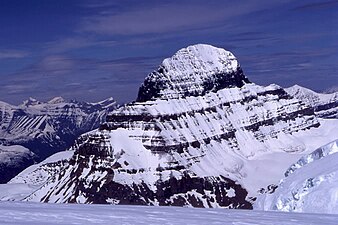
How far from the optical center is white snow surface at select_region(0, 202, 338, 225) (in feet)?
82.2

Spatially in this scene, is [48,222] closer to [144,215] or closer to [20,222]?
[20,222]

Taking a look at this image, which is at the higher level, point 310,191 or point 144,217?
point 310,191

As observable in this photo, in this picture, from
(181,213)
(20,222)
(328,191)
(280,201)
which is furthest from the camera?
(280,201)

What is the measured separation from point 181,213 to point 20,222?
8.07m

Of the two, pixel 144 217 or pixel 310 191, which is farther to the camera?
pixel 310 191

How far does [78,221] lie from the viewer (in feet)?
81.6

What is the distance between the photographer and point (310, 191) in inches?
1608

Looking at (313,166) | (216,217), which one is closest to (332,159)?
(313,166)

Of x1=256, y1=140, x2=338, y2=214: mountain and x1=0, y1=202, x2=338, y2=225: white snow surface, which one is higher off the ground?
x1=256, y1=140, x2=338, y2=214: mountain

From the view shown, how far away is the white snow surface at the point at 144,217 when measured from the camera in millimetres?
25047

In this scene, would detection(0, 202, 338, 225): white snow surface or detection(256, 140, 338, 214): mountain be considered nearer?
detection(0, 202, 338, 225): white snow surface

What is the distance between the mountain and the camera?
38.4 m

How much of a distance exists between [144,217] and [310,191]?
17185mm

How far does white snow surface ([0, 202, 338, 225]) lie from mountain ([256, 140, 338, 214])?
8.85m
